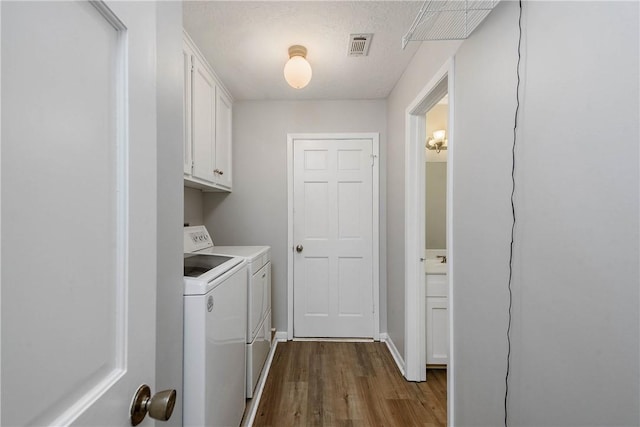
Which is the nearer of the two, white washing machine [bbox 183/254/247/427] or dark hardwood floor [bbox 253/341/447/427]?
white washing machine [bbox 183/254/247/427]

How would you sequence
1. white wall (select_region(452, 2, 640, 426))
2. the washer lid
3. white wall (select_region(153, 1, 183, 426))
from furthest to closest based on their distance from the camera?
the washer lid → white wall (select_region(153, 1, 183, 426)) → white wall (select_region(452, 2, 640, 426))

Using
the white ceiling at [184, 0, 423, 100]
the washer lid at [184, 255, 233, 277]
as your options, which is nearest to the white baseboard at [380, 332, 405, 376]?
the washer lid at [184, 255, 233, 277]

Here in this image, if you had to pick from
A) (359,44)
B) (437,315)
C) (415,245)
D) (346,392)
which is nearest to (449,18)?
(359,44)

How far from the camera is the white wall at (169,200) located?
776 millimetres

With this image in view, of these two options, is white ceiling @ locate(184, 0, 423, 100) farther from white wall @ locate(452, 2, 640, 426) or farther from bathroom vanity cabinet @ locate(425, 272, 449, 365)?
bathroom vanity cabinet @ locate(425, 272, 449, 365)

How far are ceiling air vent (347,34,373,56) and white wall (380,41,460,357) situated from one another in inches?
14.5

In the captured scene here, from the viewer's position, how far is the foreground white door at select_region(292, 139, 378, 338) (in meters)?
2.81

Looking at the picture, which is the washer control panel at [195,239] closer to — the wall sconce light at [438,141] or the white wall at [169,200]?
the white wall at [169,200]

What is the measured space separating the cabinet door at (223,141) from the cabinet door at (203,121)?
94 mm

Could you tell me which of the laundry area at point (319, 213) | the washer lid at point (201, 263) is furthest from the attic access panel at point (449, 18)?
the washer lid at point (201, 263)

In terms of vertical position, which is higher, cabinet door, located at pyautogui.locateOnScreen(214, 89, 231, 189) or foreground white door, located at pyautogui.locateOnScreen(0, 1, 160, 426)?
cabinet door, located at pyautogui.locateOnScreen(214, 89, 231, 189)

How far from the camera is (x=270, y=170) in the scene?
282 centimetres

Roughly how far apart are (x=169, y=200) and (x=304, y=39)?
149cm

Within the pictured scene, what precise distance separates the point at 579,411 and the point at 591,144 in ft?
2.39
